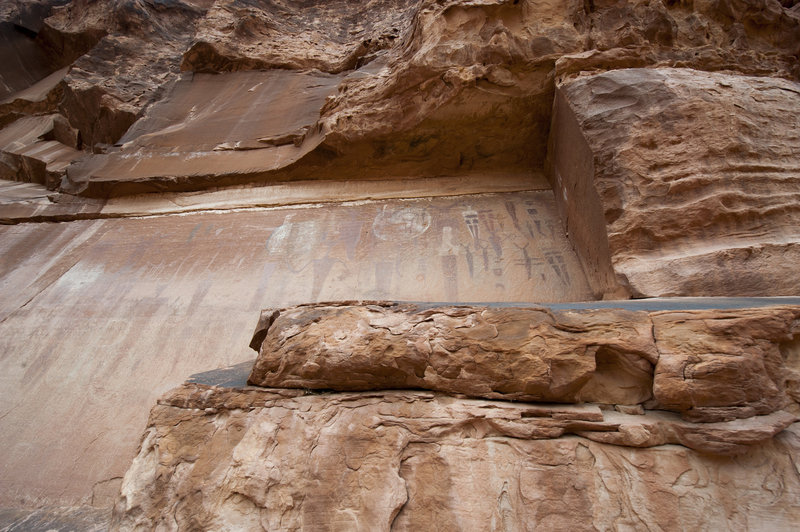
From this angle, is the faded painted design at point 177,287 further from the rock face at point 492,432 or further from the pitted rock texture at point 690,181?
the rock face at point 492,432

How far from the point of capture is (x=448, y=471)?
61.4 inches

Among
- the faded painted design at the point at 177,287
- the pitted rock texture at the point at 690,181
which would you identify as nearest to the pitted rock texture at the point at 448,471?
the pitted rock texture at the point at 690,181

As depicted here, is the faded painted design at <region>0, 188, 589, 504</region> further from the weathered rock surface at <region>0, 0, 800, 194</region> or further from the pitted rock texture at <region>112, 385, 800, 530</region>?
the pitted rock texture at <region>112, 385, 800, 530</region>

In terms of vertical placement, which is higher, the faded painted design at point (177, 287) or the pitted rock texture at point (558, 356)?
the pitted rock texture at point (558, 356)

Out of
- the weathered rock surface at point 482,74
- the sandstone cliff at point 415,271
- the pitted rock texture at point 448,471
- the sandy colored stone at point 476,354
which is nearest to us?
the pitted rock texture at point 448,471

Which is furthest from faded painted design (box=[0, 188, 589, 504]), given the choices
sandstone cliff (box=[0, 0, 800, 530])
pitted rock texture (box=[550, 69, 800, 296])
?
A: pitted rock texture (box=[550, 69, 800, 296])

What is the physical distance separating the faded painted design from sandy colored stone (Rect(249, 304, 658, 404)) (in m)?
1.68

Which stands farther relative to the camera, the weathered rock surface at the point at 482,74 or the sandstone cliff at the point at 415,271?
the weathered rock surface at the point at 482,74

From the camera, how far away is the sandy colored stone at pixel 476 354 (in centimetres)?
171

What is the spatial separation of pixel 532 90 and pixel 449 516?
147 inches

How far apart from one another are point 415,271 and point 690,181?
6.81ft

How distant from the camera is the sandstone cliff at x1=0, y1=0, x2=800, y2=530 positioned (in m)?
1.55


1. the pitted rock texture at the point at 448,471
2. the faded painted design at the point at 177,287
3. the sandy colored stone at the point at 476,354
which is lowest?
the faded painted design at the point at 177,287

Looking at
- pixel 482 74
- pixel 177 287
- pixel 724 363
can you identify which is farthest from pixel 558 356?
pixel 177 287
